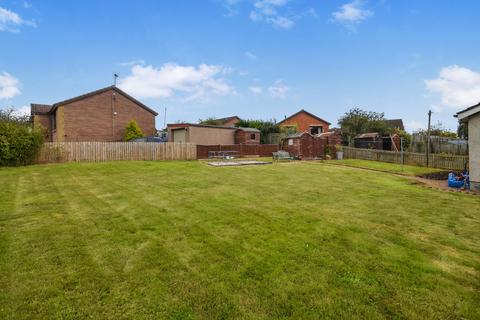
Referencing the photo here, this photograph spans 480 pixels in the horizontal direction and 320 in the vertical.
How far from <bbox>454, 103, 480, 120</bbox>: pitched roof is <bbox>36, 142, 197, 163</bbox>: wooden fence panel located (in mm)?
19877

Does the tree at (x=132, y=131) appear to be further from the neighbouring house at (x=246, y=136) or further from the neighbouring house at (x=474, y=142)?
the neighbouring house at (x=474, y=142)

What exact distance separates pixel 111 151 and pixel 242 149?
13.3 meters

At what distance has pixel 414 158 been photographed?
21703 mm

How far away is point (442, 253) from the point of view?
4.48 meters

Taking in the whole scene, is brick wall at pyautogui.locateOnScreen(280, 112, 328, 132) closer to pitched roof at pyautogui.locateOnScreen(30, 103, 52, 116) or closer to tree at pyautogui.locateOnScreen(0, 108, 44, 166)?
pitched roof at pyautogui.locateOnScreen(30, 103, 52, 116)

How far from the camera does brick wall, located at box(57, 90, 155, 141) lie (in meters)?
27.5

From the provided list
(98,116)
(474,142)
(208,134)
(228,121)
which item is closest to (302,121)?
(228,121)

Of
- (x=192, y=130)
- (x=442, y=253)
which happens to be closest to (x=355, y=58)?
(x=192, y=130)

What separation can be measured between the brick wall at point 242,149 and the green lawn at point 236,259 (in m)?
18.7

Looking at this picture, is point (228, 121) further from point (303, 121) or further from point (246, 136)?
point (246, 136)

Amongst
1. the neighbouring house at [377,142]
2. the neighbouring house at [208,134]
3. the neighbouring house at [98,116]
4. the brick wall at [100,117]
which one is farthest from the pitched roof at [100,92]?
the neighbouring house at [377,142]

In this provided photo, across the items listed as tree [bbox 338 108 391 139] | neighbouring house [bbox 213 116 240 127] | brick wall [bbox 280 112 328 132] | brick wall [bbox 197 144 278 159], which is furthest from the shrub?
tree [bbox 338 108 391 139]

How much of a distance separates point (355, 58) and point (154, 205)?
2220 centimetres

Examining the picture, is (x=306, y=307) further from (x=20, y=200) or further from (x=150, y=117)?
(x=150, y=117)
